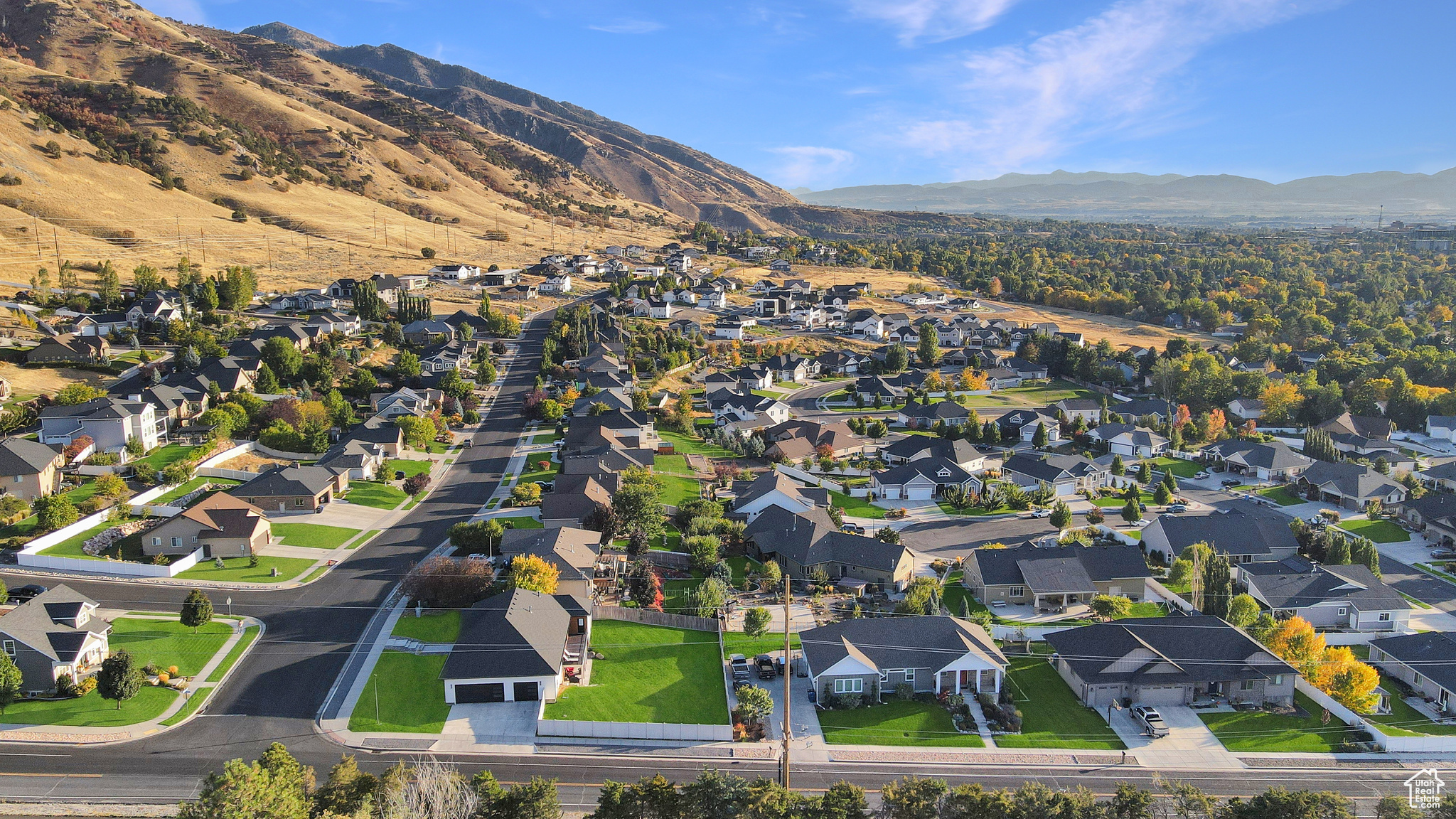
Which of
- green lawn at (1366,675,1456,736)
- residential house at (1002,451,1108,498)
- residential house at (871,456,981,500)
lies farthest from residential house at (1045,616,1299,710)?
residential house at (871,456,981,500)

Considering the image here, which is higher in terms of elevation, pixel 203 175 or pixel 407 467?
pixel 203 175

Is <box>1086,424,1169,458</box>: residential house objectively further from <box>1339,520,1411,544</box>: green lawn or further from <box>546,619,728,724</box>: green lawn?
<box>546,619,728,724</box>: green lawn

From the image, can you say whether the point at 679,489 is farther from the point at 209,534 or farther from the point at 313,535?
the point at 209,534

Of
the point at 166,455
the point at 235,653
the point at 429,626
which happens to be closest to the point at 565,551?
the point at 429,626

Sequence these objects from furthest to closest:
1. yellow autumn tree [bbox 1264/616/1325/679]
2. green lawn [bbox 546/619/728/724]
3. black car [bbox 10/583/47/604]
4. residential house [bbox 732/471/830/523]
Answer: residential house [bbox 732/471/830/523]
black car [bbox 10/583/47/604]
yellow autumn tree [bbox 1264/616/1325/679]
green lawn [bbox 546/619/728/724]

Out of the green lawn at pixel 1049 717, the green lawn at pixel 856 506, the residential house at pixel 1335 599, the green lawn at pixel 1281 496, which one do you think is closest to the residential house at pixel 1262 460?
the green lawn at pixel 1281 496

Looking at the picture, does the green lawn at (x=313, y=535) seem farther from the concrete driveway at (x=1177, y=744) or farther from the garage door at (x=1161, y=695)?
the garage door at (x=1161, y=695)
